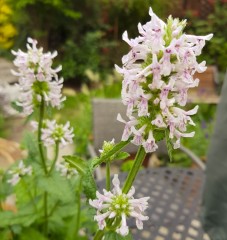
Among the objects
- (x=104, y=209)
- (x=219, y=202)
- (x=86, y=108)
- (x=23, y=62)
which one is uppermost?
(x=23, y=62)

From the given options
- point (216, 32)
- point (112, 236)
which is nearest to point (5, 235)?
point (112, 236)

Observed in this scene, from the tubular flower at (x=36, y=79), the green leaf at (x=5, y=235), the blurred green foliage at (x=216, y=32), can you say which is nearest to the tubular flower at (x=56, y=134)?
the tubular flower at (x=36, y=79)

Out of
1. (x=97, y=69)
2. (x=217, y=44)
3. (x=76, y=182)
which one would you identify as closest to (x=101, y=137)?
(x=76, y=182)

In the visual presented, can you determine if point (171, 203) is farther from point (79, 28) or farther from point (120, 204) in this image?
point (79, 28)

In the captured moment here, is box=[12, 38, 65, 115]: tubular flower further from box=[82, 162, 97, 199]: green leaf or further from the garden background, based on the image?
the garden background

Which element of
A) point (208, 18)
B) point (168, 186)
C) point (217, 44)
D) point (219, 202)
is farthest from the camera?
point (208, 18)

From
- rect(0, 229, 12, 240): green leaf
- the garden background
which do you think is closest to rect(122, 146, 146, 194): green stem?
rect(0, 229, 12, 240): green leaf

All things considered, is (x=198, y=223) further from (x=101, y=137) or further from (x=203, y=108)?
(x=203, y=108)
